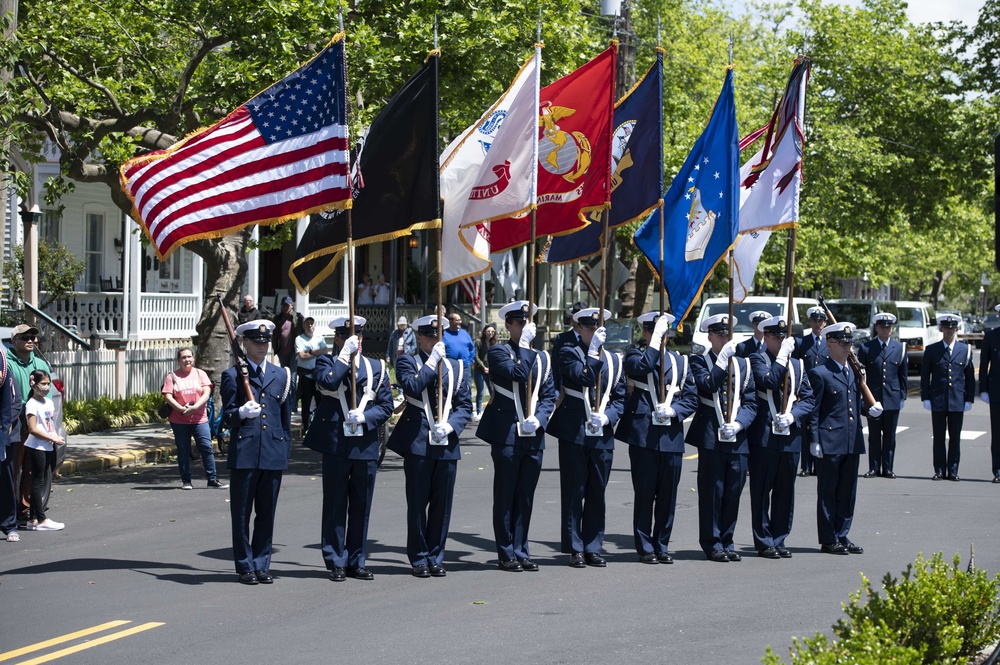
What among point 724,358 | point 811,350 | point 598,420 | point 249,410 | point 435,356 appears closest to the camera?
point 249,410

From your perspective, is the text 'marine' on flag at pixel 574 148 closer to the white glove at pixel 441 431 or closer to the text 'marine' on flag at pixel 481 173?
the text 'marine' on flag at pixel 481 173

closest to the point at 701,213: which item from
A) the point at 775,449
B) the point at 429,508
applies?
the point at 775,449

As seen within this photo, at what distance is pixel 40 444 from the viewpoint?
11.3 m

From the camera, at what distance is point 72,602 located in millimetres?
8398

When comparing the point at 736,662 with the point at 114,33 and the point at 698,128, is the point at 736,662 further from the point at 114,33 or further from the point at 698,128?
the point at 698,128

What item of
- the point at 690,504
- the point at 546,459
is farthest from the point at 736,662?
the point at 546,459

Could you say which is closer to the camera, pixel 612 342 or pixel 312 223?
pixel 312 223

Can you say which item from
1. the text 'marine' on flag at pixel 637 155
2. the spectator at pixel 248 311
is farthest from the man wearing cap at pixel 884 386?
the spectator at pixel 248 311

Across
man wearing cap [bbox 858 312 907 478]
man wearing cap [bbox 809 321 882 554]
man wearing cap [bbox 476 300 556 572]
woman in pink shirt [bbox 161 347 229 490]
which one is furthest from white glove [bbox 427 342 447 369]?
man wearing cap [bbox 858 312 907 478]

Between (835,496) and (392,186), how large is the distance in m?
4.50

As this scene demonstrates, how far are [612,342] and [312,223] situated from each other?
52.3 ft

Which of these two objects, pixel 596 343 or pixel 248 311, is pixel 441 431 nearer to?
pixel 596 343

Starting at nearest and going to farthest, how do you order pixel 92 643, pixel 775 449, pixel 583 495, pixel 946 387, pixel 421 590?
pixel 92 643 < pixel 421 590 < pixel 583 495 < pixel 775 449 < pixel 946 387

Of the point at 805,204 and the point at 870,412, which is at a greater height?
the point at 805,204
